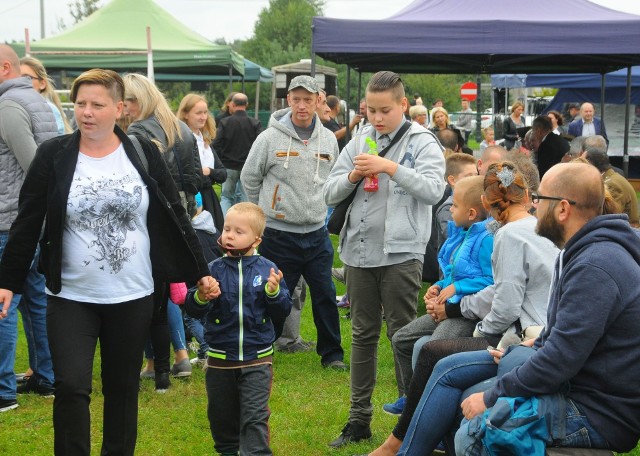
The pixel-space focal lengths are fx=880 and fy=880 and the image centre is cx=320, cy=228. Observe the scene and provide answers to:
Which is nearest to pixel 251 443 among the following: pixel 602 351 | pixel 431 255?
pixel 602 351

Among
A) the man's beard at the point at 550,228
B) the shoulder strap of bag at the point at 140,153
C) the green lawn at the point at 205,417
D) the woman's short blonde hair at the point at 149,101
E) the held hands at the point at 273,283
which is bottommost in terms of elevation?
the green lawn at the point at 205,417

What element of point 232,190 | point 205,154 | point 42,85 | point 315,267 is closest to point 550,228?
point 315,267

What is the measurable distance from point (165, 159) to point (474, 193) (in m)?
2.21

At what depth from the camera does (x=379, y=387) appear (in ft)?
20.9

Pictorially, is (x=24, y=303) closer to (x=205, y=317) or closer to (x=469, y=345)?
(x=205, y=317)

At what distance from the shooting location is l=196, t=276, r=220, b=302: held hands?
4.28 metres

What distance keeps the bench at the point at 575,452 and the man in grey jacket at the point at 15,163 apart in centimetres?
381

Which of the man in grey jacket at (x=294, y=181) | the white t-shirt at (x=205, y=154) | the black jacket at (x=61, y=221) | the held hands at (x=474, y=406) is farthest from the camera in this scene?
the white t-shirt at (x=205, y=154)

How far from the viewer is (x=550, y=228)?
137 inches

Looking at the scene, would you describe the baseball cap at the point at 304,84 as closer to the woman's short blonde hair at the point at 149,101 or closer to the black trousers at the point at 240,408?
the woman's short blonde hair at the point at 149,101

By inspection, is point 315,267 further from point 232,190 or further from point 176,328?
point 232,190

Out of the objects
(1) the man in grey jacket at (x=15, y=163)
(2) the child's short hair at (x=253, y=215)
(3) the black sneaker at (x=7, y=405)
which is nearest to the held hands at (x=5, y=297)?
(2) the child's short hair at (x=253, y=215)

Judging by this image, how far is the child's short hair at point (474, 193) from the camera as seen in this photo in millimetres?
4922

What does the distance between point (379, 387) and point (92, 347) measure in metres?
→ 2.91
